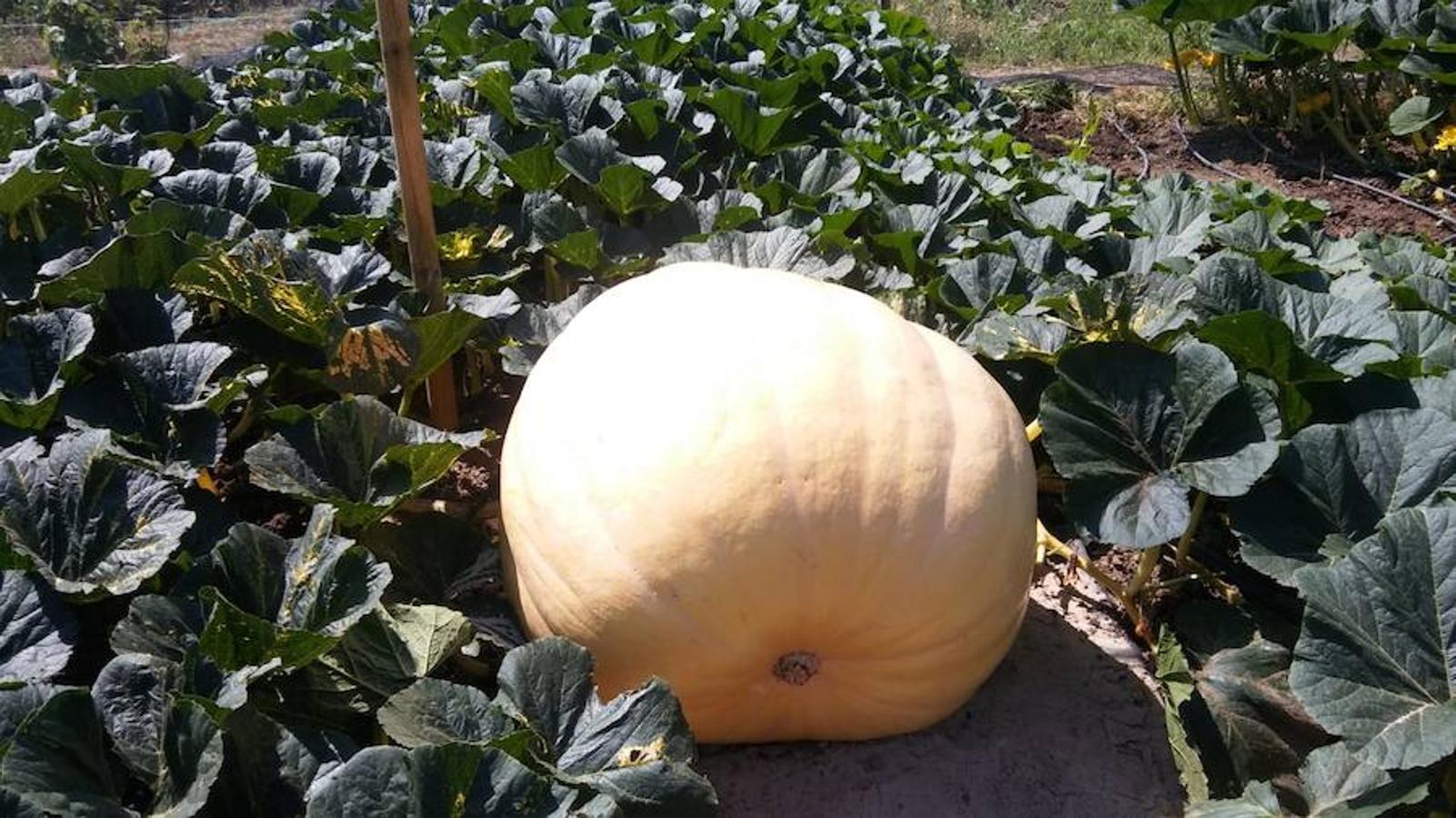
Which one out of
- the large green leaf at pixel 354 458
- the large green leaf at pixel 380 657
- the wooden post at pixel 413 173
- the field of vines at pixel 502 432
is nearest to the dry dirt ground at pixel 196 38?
the field of vines at pixel 502 432

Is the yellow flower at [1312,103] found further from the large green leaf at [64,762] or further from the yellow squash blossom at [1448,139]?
the large green leaf at [64,762]

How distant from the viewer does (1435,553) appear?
1.64 metres

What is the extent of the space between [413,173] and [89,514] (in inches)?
34.3

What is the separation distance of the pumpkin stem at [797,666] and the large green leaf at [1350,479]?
652mm

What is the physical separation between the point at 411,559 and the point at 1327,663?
52.7 inches

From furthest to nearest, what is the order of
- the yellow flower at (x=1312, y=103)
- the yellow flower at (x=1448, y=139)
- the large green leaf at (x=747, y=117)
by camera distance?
1. the yellow flower at (x=1312, y=103)
2. the yellow flower at (x=1448, y=139)
3. the large green leaf at (x=747, y=117)

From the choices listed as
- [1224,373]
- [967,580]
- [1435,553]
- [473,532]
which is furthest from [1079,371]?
[473,532]

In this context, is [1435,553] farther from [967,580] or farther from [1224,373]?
[967,580]

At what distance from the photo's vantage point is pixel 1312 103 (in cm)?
721

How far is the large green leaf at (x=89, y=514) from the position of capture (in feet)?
5.47

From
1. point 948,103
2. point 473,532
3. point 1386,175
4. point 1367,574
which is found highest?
point 1367,574

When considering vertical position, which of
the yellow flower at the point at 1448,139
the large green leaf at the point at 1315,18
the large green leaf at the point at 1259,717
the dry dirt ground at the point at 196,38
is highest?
the large green leaf at the point at 1259,717

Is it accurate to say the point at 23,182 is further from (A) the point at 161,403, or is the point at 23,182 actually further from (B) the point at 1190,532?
(B) the point at 1190,532

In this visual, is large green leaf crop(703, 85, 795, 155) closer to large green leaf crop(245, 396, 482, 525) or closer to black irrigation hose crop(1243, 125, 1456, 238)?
large green leaf crop(245, 396, 482, 525)
